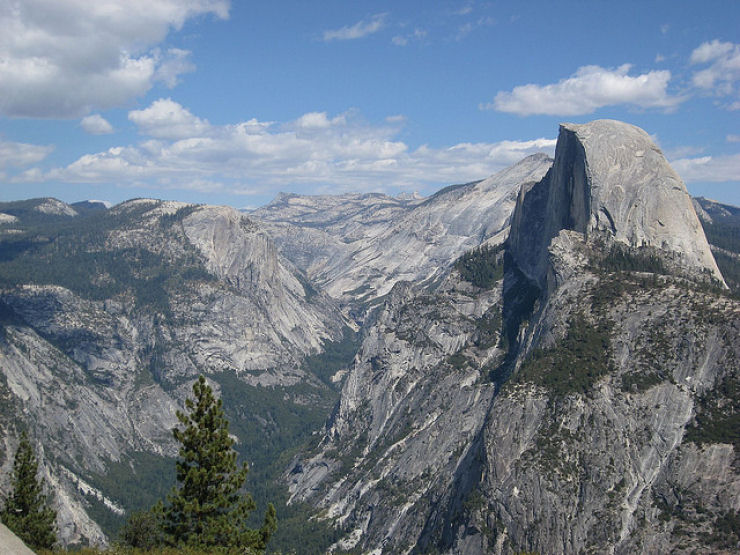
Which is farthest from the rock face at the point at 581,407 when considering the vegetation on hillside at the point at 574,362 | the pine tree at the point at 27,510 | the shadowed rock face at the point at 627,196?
the pine tree at the point at 27,510

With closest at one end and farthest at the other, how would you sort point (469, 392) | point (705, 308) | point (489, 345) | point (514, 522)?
point (514, 522)
point (705, 308)
point (469, 392)
point (489, 345)

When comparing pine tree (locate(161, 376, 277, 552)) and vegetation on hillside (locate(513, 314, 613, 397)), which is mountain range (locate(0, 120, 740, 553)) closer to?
vegetation on hillside (locate(513, 314, 613, 397))

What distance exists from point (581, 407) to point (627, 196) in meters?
60.5

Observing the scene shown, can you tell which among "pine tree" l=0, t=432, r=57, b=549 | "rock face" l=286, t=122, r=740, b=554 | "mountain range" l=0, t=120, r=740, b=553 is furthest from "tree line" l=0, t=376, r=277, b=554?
"mountain range" l=0, t=120, r=740, b=553

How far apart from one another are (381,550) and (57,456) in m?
111

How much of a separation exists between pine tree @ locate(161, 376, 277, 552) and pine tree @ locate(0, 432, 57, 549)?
19898 millimetres

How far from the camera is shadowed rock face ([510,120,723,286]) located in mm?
149375

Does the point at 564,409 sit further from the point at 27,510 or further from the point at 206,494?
the point at 27,510

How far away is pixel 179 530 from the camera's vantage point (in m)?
48.5

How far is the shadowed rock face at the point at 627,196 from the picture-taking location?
5881 inches

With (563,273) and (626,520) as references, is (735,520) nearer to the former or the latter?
(626,520)

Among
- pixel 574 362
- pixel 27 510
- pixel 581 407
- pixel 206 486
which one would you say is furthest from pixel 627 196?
pixel 27 510

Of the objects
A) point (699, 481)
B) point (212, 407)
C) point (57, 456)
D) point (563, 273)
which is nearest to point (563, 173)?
point (563, 273)

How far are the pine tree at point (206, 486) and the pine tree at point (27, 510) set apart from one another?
1990 cm
